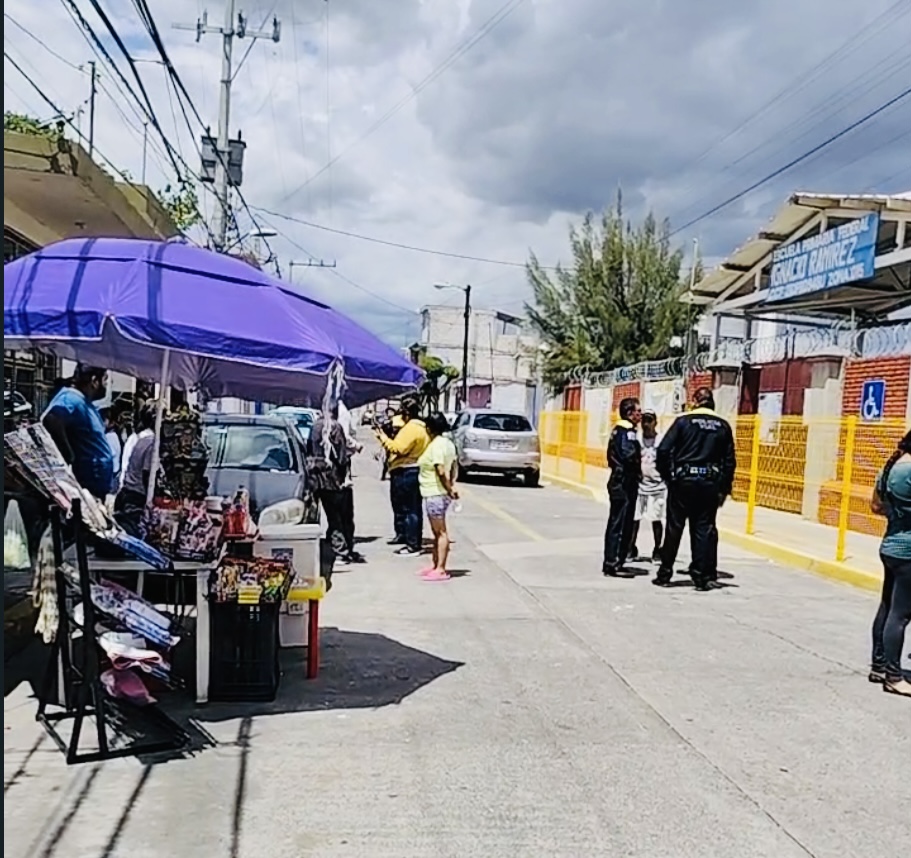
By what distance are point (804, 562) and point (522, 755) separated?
7.77 meters

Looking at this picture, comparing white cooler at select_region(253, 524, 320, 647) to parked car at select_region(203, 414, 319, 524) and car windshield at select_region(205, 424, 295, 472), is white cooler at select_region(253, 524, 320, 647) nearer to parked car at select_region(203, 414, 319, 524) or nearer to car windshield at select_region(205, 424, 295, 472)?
parked car at select_region(203, 414, 319, 524)

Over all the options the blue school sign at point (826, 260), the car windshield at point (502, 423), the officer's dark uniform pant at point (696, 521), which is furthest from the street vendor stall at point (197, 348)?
the car windshield at point (502, 423)

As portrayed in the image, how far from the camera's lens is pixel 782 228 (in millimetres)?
18312

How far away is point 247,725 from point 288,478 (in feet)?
16.9

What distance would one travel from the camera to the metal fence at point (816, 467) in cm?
1262

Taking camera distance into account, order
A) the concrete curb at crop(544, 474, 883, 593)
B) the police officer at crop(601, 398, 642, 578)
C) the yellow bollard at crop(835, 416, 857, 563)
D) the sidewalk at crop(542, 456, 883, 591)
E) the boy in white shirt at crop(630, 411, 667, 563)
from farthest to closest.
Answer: the yellow bollard at crop(835, 416, 857, 563) → the boy in white shirt at crop(630, 411, 667, 563) → the sidewalk at crop(542, 456, 883, 591) → the concrete curb at crop(544, 474, 883, 593) → the police officer at crop(601, 398, 642, 578)

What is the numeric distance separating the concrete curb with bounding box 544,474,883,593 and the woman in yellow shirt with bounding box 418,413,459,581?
14.6 ft

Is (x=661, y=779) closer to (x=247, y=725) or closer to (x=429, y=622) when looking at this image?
(x=247, y=725)

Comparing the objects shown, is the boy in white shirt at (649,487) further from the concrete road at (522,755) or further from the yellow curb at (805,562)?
the concrete road at (522,755)

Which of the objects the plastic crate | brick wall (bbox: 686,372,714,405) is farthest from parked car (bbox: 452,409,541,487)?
the plastic crate

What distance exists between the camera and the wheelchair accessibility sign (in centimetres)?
1409

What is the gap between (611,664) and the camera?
23.2 ft

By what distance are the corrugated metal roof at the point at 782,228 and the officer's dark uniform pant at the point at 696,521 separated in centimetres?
784

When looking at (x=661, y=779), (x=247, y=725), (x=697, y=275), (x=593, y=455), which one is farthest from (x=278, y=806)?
(x=697, y=275)
